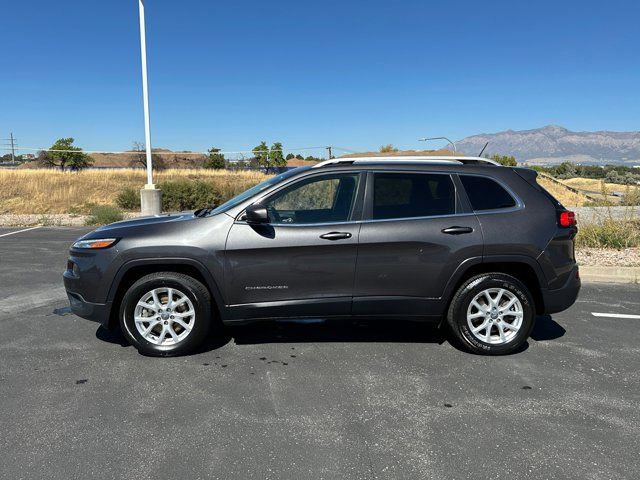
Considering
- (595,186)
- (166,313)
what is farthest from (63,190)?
(595,186)

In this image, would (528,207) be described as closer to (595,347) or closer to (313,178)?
(595,347)

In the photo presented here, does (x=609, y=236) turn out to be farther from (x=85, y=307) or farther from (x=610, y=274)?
(x=85, y=307)

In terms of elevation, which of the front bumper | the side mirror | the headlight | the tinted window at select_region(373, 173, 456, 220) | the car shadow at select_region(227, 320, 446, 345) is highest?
the tinted window at select_region(373, 173, 456, 220)

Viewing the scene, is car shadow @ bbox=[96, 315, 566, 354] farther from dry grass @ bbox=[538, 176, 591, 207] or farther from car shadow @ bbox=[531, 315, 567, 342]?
dry grass @ bbox=[538, 176, 591, 207]

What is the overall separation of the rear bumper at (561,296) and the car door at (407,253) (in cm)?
80

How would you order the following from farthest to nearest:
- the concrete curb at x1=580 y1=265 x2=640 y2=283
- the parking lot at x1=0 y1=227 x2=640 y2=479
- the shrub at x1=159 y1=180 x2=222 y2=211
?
the shrub at x1=159 y1=180 x2=222 y2=211 < the concrete curb at x1=580 y1=265 x2=640 y2=283 < the parking lot at x1=0 y1=227 x2=640 y2=479

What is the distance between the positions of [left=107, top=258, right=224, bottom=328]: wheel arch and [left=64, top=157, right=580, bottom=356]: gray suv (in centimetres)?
1

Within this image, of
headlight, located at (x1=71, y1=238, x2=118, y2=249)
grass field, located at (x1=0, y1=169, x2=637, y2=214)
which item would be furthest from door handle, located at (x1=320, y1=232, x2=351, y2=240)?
grass field, located at (x1=0, y1=169, x2=637, y2=214)

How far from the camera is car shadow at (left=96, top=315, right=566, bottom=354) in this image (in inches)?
184

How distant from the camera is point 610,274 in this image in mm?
7402

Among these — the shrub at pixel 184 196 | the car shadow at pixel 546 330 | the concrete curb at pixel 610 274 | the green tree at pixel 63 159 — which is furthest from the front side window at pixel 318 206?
the green tree at pixel 63 159

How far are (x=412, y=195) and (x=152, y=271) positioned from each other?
2.53 meters

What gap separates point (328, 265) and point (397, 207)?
869mm

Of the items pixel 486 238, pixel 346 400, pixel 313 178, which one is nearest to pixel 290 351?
pixel 346 400
